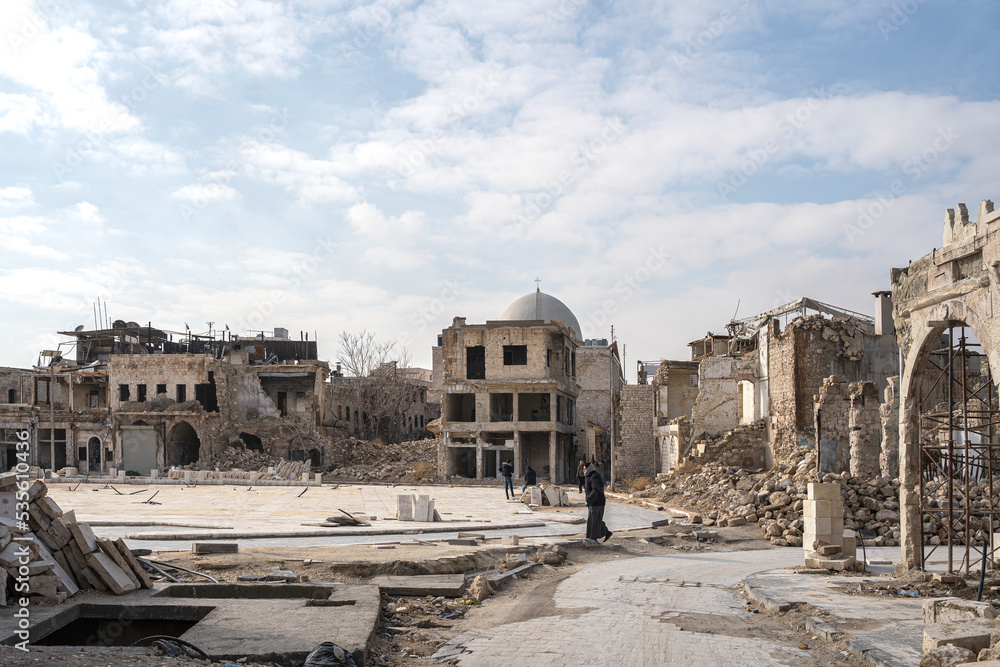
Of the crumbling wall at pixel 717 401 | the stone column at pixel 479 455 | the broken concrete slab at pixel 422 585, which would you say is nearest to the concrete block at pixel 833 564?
the broken concrete slab at pixel 422 585

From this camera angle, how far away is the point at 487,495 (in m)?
30.8

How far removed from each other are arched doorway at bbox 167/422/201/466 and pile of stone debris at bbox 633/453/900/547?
3363 centimetres

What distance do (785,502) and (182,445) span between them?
1621 inches

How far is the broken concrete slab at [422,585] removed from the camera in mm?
10203

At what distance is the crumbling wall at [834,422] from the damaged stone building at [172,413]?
1244 inches

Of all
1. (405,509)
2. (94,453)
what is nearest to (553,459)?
(405,509)

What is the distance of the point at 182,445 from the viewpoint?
2003 inches

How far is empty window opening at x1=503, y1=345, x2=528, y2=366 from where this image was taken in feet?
141

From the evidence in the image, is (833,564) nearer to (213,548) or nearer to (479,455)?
(213,548)

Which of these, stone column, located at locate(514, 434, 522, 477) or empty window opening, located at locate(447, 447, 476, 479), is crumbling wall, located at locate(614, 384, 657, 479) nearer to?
stone column, located at locate(514, 434, 522, 477)

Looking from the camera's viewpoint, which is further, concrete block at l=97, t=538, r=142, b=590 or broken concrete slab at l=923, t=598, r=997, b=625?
concrete block at l=97, t=538, r=142, b=590

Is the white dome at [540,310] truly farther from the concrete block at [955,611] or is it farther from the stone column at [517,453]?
the concrete block at [955,611]

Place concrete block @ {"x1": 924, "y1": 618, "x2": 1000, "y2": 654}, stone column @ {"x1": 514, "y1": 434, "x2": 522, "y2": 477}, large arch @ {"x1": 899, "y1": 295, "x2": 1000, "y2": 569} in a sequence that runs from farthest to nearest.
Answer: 1. stone column @ {"x1": 514, "y1": 434, "x2": 522, "y2": 477}
2. large arch @ {"x1": 899, "y1": 295, "x2": 1000, "y2": 569}
3. concrete block @ {"x1": 924, "y1": 618, "x2": 1000, "y2": 654}

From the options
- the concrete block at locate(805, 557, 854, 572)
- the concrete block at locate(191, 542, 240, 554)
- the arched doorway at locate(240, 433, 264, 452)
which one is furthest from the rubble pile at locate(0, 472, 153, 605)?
the arched doorway at locate(240, 433, 264, 452)
